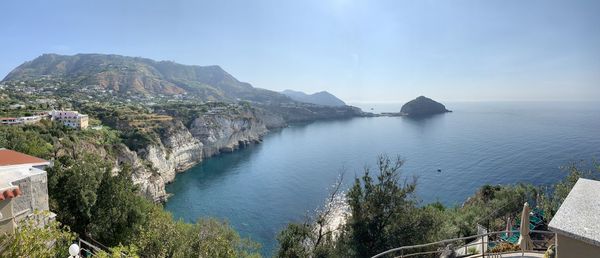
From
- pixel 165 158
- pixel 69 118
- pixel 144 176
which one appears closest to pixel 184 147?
pixel 165 158

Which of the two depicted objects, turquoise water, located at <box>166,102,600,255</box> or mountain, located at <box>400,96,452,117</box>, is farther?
mountain, located at <box>400,96,452,117</box>

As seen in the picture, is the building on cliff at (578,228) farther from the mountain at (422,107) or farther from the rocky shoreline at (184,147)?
the mountain at (422,107)

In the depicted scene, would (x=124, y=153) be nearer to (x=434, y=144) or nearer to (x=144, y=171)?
(x=144, y=171)

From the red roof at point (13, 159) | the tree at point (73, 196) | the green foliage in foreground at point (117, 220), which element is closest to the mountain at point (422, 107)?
the green foliage in foreground at point (117, 220)

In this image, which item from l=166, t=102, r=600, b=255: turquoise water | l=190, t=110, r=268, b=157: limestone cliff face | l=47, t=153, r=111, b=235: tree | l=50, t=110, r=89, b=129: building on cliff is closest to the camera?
l=47, t=153, r=111, b=235: tree

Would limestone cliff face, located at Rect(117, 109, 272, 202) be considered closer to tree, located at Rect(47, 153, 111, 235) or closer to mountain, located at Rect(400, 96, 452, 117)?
tree, located at Rect(47, 153, 111, 235)

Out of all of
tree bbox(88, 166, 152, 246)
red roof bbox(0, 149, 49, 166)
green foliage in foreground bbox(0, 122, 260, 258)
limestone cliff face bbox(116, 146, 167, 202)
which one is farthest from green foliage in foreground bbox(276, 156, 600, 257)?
limestone cliff face bbox(116, 146, 167, 202)

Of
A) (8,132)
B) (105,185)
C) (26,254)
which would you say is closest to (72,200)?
(105,185)
